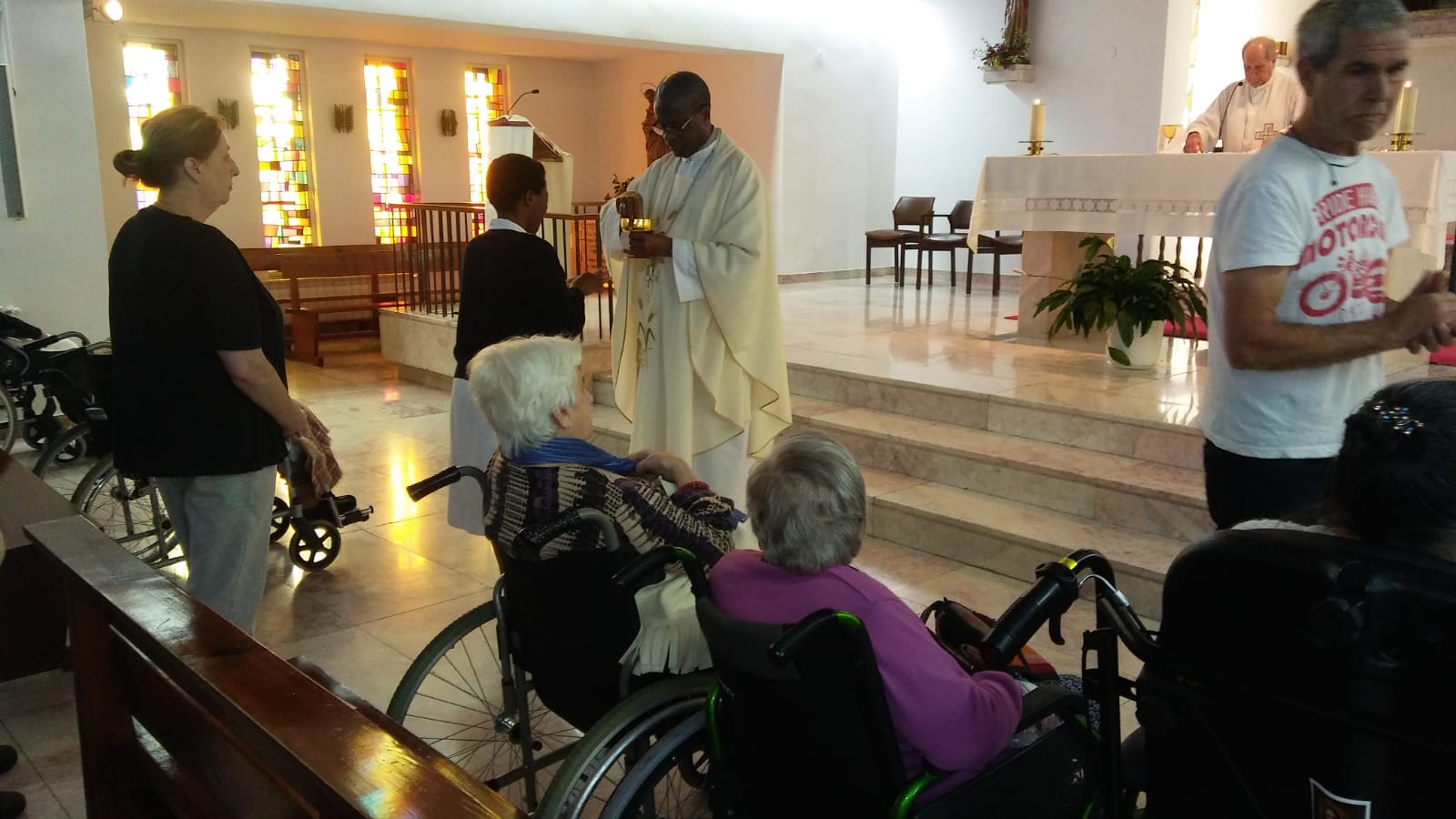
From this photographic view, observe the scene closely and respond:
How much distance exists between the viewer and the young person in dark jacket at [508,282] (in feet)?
10.6

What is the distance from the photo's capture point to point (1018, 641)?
1.33 meters

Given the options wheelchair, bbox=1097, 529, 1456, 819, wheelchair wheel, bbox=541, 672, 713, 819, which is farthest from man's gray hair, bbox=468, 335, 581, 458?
wheelchair, bbox=1097, 529, 1456, 819

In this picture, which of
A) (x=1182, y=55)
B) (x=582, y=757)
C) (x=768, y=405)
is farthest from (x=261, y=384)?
(x=1182, y=55)

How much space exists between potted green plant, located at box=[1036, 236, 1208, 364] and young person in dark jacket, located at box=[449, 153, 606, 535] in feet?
9.26

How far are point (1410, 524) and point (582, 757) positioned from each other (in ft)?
3.94

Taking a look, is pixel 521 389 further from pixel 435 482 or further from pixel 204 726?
pixel 204 726

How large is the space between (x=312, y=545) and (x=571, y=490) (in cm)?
227

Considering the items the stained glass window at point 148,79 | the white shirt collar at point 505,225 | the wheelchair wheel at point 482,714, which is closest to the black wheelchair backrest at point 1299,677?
the wheelchair wheel at point 482,714

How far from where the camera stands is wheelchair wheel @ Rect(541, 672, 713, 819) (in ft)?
5.73

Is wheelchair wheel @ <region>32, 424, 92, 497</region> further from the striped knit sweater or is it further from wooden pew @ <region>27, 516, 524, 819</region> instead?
the striped knit sweater

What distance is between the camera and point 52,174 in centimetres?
589

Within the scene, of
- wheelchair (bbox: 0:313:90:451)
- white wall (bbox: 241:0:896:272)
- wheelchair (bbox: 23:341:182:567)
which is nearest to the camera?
wheelchair (bbox: 23:341:182:567)

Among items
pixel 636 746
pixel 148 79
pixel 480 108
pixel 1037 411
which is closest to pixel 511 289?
pixel 636 746

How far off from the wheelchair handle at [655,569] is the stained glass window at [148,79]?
971 cm
